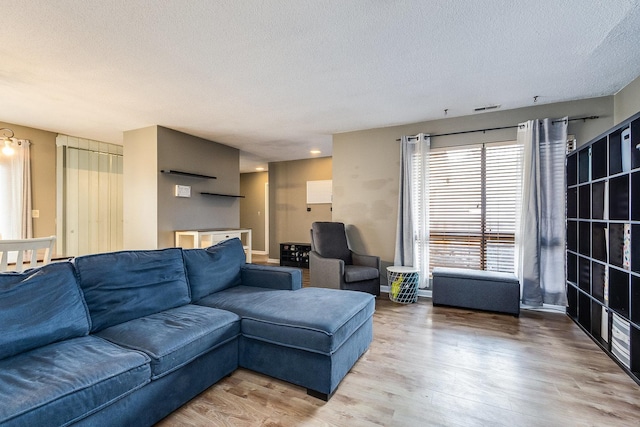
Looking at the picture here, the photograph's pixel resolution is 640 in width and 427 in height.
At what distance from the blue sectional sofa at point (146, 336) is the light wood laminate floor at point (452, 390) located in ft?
0.39

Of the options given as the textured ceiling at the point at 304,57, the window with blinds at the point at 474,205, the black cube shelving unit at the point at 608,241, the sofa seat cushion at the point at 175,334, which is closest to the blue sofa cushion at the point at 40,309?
the sofa seat cushion at the point at 175,334

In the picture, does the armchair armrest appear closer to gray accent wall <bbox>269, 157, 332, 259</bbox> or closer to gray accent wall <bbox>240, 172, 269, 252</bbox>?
gray accent wall <bbox>269, 157, 332, 259</bbox>

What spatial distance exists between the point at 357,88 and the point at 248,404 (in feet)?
9.78

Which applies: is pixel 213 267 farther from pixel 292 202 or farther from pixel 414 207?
pixel 292 202

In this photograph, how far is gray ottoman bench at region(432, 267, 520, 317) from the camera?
Answer: 11.2ft

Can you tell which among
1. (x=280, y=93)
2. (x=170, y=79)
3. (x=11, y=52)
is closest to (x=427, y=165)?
(x=280, y=93)

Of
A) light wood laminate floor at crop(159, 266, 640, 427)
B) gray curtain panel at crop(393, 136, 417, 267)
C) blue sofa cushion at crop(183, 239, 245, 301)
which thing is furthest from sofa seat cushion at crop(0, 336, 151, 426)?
gray curtain panel at crop(393, 136, 417, 267)

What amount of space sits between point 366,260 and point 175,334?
3041mm

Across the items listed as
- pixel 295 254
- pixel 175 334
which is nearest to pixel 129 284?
pixel 175 334

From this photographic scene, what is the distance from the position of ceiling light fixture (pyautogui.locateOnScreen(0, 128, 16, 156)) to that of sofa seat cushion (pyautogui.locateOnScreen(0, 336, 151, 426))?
4.17 m

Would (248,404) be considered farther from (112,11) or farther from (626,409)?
(112,11)

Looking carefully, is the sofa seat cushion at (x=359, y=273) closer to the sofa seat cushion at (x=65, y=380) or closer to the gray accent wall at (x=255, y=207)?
the sofa seat cushion at (x=65, y=380)

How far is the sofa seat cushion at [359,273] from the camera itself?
3.92 meters

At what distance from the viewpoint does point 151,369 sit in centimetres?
155
